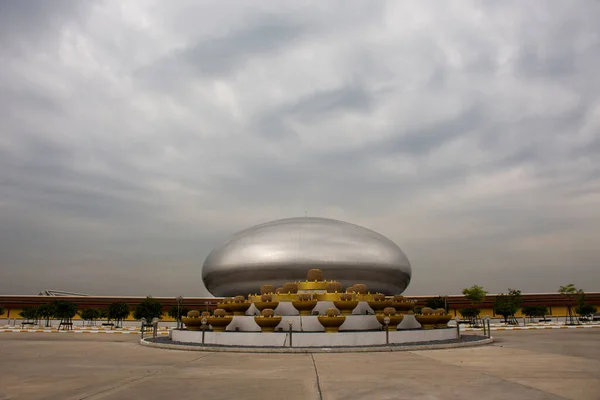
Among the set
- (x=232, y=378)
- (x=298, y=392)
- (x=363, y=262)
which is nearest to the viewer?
(x=298, y=392)

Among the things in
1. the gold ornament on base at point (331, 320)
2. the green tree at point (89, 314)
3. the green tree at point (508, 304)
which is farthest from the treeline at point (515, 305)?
the green tree at point (89, 314)

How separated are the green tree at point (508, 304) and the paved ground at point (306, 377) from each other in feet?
147

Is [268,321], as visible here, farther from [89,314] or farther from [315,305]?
[89,314]

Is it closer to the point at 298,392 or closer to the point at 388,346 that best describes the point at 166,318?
the point at 388,346

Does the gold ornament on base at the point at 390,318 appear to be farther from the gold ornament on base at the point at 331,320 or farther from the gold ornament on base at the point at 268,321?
the gold ornament on base at the point at 268,321

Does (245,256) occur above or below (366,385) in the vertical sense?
above

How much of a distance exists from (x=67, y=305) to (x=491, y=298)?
197 feet

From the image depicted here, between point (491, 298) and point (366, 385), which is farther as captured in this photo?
point (491, 298)

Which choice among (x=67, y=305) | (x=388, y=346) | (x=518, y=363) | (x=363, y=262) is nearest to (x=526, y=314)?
(x=363, y=262)

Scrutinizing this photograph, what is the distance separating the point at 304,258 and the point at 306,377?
25.8 metres

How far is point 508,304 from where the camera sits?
2435 inches

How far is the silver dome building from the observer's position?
130ft

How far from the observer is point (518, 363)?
16.5 metres

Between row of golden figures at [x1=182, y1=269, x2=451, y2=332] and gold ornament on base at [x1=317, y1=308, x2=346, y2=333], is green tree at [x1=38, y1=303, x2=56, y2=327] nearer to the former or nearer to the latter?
row of golden figures at [x1=182, y1=269, x2=451, y2=332]
